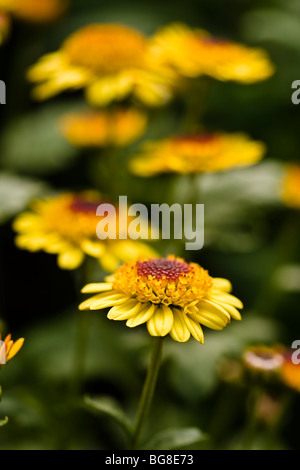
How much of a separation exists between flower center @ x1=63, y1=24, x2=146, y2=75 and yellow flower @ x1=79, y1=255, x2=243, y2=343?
62cm

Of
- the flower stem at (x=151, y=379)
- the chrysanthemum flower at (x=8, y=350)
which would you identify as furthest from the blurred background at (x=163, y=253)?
the chrysanthemum flower at (x=8, y=350)

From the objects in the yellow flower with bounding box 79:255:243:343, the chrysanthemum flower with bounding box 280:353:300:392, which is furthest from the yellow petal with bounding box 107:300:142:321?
the chrysanthemum flower with bounding box 280:353:300:392

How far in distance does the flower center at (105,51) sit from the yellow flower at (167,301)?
2.02ft

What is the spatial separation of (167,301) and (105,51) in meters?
0.72

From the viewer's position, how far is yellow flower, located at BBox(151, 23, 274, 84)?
136 cm

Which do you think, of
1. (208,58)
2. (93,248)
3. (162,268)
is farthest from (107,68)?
(162,268)

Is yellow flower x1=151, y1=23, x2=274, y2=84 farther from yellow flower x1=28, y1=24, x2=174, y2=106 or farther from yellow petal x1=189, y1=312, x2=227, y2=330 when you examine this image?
yellow petal x1=189, y1=312, x2=227, y2=330

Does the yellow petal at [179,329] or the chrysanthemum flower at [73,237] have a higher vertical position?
the chrysanthemum flower at [73,237]

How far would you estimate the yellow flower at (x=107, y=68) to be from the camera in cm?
131

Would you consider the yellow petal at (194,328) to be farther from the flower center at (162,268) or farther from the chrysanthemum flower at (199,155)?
the chrysanthemum flower at (199,155)

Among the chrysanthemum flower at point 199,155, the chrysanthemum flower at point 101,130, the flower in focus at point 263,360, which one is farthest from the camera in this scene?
the chrysanthemum flower at point 101,130

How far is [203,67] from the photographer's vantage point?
1.36 metres

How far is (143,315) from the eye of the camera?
2.61 ft

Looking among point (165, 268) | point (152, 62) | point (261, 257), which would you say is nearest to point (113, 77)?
point (152, 62)
